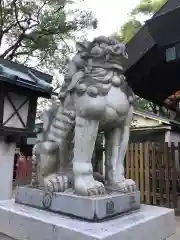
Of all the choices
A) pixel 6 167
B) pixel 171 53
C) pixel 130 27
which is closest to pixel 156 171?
pixel 171 53

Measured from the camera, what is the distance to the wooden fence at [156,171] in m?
4.89

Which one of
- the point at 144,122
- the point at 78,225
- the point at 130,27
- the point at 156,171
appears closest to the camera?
the point at 78,225

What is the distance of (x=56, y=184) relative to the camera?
1499mm

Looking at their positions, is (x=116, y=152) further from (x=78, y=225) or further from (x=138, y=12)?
(x=138, y=12)

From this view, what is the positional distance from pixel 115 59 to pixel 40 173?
2.69 feet

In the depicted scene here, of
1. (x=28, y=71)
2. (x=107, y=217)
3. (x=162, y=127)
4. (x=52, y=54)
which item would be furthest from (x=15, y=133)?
(x=162, y=127)

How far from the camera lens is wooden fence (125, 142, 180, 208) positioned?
4.89 meters

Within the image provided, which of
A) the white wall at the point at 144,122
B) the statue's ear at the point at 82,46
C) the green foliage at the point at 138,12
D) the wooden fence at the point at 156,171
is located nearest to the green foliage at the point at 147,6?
the green foliage at the point at 138,12

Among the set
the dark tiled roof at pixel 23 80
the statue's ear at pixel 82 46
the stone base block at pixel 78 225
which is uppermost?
the dark tiled roof at pixel 23 80

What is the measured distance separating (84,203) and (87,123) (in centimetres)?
42

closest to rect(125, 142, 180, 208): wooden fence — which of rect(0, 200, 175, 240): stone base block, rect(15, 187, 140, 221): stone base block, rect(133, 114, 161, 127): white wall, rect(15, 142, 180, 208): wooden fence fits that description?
rect(15, 142, 180, 208): wooden fence

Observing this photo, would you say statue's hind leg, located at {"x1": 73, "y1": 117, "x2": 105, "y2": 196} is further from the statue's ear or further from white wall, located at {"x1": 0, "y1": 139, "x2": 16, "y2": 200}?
white wall, located at {"x1": 0, "y1": 139, "x2": 16, "y2": 200}

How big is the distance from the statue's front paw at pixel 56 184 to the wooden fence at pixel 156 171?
3705 mm

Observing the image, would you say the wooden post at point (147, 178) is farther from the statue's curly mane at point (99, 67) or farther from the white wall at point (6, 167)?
the statue's curly mane at point (99, 67)
